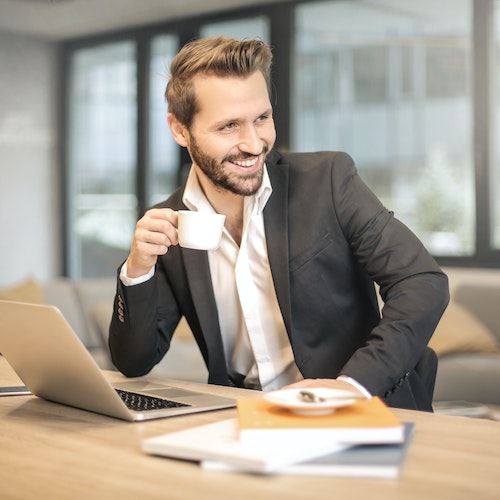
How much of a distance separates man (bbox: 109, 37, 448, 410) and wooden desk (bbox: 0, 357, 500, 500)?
20.7 inches

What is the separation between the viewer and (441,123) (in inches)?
218

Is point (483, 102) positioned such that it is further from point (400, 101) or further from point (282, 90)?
point (282, 90)

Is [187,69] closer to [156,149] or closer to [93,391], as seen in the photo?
[93,391]

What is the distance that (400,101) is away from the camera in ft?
18.9

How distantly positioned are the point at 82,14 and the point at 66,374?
20.4ft

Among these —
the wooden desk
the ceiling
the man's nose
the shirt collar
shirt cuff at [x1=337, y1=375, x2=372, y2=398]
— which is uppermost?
the ceiling

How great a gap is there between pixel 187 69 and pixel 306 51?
171 inches

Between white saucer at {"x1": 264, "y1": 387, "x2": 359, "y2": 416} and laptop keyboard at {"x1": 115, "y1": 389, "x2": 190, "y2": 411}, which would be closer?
white saucer at {"x1": 264, "y1": 387, "x2": 359, "y2": 416}

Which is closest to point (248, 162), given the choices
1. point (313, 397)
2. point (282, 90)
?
point (313, 397)

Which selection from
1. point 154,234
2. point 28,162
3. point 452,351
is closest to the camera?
point 154,234

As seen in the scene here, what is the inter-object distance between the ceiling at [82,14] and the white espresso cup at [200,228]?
210 inches

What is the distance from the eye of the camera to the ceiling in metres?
6.92

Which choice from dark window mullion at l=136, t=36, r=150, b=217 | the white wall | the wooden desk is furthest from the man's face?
the white wall

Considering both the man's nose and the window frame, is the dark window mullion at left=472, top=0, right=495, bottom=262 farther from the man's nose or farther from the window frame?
the man's nose
